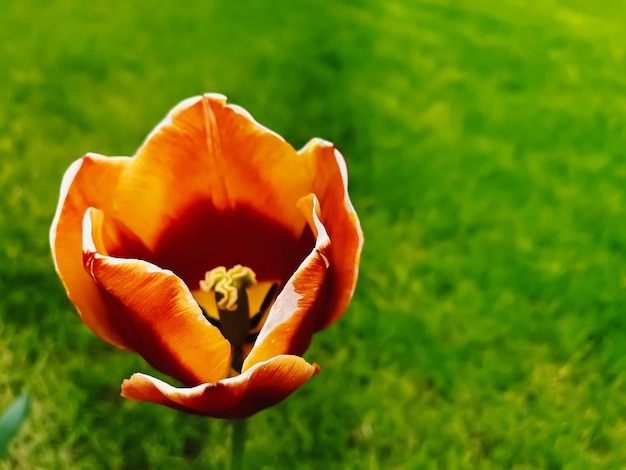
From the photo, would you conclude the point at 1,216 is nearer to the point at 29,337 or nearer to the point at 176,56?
the point at 29,337

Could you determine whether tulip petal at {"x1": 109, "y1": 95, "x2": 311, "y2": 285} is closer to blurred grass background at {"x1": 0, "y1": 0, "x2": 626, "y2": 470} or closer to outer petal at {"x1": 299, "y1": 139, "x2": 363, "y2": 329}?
outer petal at {"x1": 299, "y1": 139, "x2": 363, "y2": 329}

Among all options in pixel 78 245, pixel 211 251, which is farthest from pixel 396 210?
pixel 78 245

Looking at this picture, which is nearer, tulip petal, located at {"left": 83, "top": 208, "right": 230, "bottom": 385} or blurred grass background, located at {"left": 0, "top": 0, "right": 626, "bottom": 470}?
tulip petal, located at {"left": 83, "top": 208, "right": 230, "bottom": 385}

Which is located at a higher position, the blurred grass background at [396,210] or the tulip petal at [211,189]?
the tulip petal at [211,189]

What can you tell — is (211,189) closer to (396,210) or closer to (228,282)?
(228,282)

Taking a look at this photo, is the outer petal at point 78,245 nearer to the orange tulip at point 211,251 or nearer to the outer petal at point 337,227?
the orange tulip at point 211,251

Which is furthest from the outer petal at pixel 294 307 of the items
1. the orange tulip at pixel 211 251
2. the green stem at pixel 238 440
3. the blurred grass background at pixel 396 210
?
the blurred grass background at pixel 396 210

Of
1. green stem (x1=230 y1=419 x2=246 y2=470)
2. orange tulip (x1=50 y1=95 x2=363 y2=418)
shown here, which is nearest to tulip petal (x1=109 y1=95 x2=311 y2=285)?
orange tulip (x1=50 y1=95 x2=363 y2=418)
